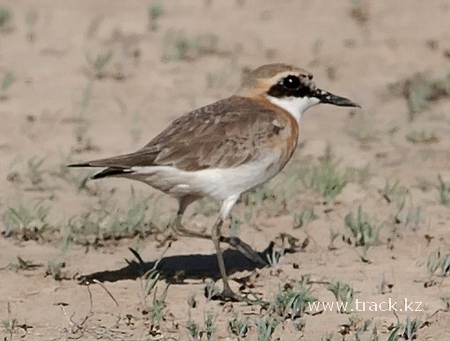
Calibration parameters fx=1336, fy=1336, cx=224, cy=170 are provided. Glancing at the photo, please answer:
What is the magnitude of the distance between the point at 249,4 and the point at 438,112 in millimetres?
3084

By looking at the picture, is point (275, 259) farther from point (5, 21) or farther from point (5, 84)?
point (5, 21)

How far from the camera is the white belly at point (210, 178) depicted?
274 inches

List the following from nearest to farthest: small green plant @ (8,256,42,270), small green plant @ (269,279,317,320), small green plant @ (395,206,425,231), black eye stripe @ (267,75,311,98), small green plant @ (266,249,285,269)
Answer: small green plant @ (269,279,317,320) < small green plant @ (8,256,42,270) < small green plant @ (266,249,285,269) < black eye stripe @ (267,75,311,98) < small green plant @ (395,206,425,231)

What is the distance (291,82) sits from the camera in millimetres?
7664

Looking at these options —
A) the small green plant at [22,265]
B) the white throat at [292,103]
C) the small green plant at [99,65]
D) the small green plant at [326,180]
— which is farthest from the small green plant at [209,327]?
the small green plant at [99,65]

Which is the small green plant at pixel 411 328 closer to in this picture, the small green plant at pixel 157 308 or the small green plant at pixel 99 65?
the small green plant at pixel 157 308

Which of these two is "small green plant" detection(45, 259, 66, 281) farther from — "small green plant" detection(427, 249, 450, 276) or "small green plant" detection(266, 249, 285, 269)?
"small green plant" detection(427, 249, 450, 276)

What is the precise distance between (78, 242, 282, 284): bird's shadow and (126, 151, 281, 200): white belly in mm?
440

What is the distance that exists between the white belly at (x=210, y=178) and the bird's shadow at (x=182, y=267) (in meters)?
0.44

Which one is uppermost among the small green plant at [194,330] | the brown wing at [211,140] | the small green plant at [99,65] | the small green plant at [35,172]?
the small green plant at [99,65]

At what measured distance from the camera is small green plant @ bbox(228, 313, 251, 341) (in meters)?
6.28

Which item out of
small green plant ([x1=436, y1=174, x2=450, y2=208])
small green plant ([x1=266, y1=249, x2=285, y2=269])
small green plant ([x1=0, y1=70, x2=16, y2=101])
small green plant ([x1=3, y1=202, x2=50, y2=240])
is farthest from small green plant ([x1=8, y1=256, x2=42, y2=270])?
small green plant ([x1=0, y1=70, x2=16, y2=101])

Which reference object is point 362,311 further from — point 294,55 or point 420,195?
point 294,55

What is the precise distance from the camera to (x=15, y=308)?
6.67 meters
